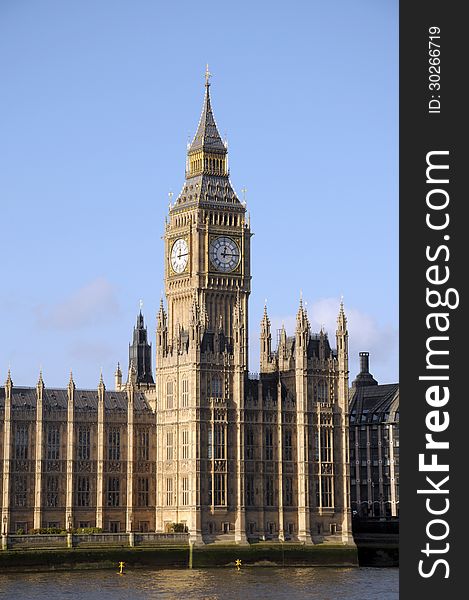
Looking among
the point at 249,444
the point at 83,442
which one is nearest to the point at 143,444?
the point at 83,442

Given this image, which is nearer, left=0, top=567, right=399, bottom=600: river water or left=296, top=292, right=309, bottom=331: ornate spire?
left=0, top=567, right=399, bottom=600: river water

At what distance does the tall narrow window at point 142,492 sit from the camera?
136 meters

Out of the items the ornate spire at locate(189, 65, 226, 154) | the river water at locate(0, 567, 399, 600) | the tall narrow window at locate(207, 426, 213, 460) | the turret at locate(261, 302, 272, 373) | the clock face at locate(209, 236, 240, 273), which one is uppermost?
the ornate spire at locate(189, 65, 226, 154)

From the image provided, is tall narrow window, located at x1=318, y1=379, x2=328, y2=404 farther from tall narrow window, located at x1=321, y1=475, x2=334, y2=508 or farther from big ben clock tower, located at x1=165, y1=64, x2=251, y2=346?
big ben clock tower, located at x1=165, y1=64, x2=251, y2=346

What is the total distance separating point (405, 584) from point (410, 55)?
1636cm

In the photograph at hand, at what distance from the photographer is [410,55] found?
143ft

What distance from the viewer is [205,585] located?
10906cm

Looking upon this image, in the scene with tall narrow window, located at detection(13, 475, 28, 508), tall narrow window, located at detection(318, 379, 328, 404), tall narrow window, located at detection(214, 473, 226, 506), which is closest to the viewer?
tall narrow window, located at detection(214, 473, 226, 506)

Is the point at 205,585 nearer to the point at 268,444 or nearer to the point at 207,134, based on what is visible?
the point at 268,444

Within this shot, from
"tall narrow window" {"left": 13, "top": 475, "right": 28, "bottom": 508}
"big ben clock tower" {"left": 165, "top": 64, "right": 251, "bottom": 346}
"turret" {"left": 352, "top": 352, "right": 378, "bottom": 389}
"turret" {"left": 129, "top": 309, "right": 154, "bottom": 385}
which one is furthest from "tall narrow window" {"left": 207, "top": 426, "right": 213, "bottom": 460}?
"turret" {"left": 352, "top": 352, "right": 378, "bottom": 389}

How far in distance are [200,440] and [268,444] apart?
330 inches

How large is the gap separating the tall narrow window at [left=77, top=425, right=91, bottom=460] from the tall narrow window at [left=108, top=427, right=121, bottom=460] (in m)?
2.02

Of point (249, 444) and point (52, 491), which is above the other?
point (249, 444)

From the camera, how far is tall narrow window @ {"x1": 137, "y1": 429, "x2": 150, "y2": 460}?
136 m
